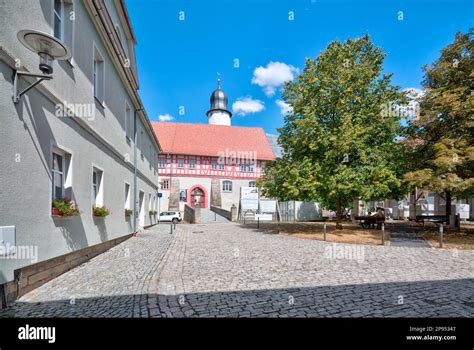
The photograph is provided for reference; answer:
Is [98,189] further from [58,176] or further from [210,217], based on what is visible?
[210,217]

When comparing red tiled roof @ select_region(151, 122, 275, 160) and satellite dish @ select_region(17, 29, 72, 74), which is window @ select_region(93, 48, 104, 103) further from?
red tiled roof @ select_region(151, 122, 275, 160)

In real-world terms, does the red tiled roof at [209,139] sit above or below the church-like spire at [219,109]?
below

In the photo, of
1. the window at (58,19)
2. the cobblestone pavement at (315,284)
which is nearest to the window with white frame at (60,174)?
the window at (58,19)

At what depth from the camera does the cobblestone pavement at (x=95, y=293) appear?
11.8 ft

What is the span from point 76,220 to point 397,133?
14660 mm

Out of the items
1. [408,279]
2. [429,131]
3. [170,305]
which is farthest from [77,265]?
[429,131]

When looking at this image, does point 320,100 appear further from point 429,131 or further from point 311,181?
point 429,131

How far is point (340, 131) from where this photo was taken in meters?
12.1

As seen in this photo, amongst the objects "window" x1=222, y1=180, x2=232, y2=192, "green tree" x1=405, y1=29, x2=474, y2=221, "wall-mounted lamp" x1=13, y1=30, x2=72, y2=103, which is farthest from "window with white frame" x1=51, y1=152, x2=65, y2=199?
"window" x1=222, y1=180, x2=232, y2=192

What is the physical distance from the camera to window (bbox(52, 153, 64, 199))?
18.3 ft

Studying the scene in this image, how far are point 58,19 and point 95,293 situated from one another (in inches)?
238

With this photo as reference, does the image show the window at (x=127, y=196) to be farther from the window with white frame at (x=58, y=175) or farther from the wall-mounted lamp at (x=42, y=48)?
the wall-mounted lamp at (x=42, y=48)

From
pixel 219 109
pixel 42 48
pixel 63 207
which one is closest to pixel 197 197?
pixel 219 109

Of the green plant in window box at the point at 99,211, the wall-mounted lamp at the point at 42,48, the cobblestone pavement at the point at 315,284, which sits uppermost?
the wall-mounted lamp at the point at 42,48
